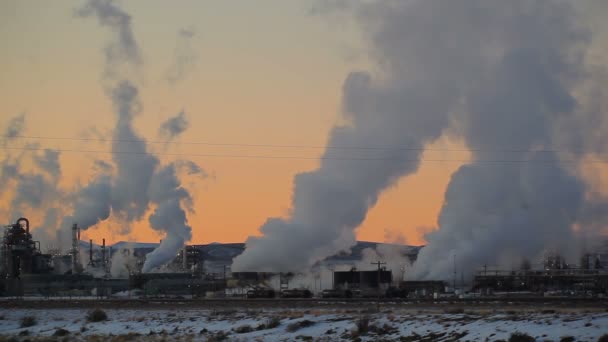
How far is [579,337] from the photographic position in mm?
47719

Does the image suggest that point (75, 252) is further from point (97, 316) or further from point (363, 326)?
point (363, 326)

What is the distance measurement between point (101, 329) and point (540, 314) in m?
36.2

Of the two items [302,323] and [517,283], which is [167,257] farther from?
[302,323]

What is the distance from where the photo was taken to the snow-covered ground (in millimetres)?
53969

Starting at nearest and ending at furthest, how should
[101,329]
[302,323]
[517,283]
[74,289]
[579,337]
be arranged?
[579,337] < [302,323] < [101,329] < [517,283] < [74,289]

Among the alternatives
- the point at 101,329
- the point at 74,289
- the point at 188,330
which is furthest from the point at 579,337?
the point at 74,289

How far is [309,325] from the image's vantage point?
Answer: 68.1 metres

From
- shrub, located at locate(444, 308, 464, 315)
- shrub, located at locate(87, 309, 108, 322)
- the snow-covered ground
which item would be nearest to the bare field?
the snow-covered ground

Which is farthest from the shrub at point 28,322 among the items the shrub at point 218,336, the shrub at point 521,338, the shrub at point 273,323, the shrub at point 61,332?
the shrub at point 521,338

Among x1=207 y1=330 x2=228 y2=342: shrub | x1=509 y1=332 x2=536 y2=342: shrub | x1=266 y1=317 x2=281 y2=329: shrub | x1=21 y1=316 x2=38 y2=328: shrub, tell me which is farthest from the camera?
x1=21 y1=316 x2=38 y2=328: shrub

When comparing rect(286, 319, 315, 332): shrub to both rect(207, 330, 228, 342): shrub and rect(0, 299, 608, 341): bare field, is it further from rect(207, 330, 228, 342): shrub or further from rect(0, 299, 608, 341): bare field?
rect(207, 330, 228, 342): shrub

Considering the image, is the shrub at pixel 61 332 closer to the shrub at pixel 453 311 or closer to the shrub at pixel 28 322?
the shrub at pixel 28 322

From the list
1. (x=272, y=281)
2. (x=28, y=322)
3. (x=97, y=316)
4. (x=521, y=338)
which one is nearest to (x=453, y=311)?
(x=521, y=338)

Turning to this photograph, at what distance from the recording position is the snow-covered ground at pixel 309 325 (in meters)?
54.0
